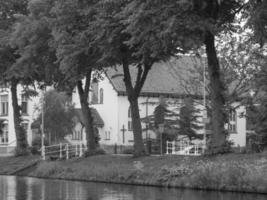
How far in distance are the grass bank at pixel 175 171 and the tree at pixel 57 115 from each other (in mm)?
25247

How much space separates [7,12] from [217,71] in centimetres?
1992

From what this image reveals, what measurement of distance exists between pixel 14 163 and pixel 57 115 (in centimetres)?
1896

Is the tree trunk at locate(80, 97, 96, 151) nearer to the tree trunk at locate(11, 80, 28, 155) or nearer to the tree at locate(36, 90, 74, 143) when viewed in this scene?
the tree trunk at locate(11, 80, 28, 155)

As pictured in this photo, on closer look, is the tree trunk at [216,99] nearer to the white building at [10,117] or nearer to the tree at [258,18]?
the tree at [258,18]

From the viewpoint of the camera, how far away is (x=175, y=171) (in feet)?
97.7

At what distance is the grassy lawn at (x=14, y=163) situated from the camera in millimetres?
44500

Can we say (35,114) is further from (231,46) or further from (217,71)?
(217,71)

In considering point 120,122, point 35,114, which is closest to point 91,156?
point 120,122

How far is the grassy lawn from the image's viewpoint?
44500 millimetres

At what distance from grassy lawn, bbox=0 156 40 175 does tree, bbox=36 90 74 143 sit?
15383mm

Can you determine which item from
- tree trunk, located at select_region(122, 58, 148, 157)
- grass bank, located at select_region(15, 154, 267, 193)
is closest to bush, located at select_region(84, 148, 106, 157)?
grass bank, located at select_region(15, 154, 267, 193)

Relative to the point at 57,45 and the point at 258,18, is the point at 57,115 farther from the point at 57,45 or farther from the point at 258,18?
the point at 258,18

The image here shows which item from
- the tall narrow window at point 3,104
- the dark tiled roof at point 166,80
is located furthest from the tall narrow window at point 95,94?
the tall narrow window at point 3,104

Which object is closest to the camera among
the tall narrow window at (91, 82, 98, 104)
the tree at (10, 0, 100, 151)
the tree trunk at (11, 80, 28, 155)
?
the tree at (10, 0, 100, 151)
